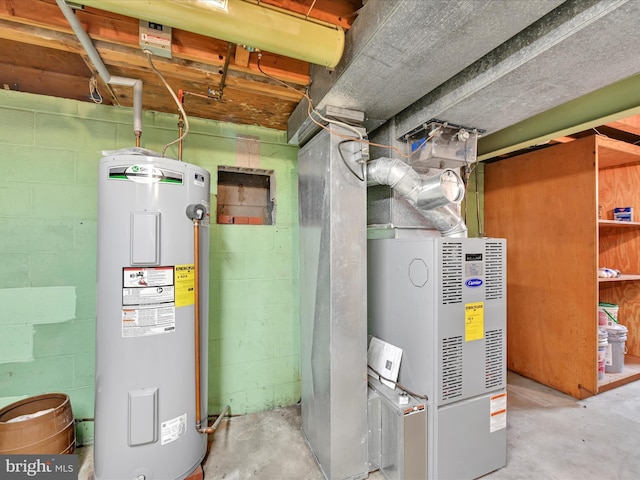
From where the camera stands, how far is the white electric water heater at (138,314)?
1.27 metres

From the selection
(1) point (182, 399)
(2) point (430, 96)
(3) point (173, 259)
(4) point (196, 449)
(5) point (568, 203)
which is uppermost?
(2) point (430, 96)

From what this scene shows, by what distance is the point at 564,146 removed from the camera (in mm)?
2373

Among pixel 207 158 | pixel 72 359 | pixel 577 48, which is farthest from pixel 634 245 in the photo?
pixel 72 359

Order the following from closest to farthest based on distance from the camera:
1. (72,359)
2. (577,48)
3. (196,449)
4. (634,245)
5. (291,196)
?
(577,48) → (196,449) → (72,359) → (291,196) → (634,245)

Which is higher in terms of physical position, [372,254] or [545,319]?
[372,254]

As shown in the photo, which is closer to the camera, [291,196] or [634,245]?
[291,196]

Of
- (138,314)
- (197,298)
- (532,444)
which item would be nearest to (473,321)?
(532,444)

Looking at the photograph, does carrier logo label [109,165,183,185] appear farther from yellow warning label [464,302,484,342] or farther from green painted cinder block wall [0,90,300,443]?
yellow warning label [464,302,484,342]

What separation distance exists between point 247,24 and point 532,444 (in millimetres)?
2749

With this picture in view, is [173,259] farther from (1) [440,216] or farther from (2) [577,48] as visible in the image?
(2) [577,48]

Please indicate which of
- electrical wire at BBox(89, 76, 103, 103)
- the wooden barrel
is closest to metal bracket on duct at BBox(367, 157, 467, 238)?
electrical wire at BBox(89, 76, 103, 103)

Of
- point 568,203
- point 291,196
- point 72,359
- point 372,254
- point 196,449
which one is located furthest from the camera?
point 568,203

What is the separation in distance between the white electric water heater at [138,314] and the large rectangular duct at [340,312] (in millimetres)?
736

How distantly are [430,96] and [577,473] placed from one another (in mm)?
2212
